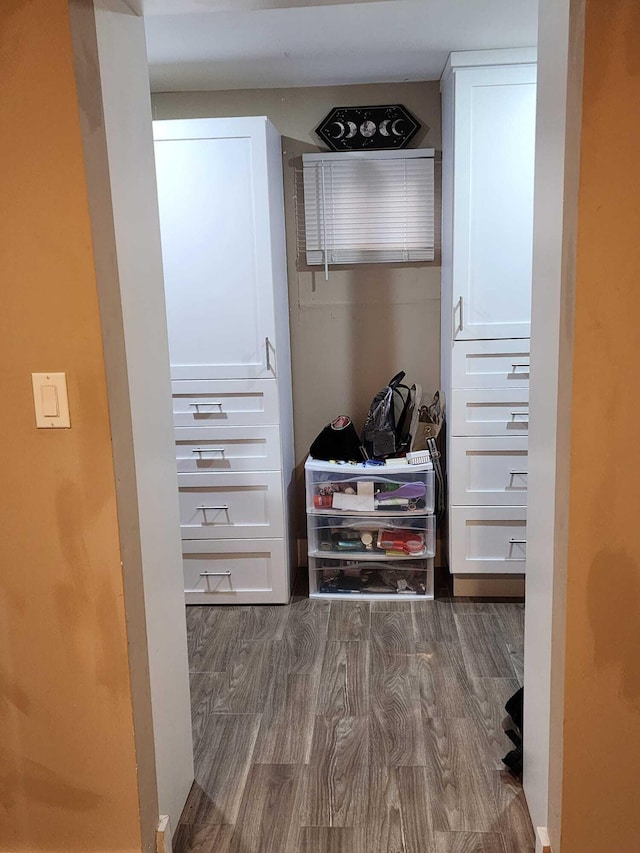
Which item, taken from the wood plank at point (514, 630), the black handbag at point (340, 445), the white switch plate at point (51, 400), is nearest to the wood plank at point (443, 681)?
the wood plank at point (514, 630)

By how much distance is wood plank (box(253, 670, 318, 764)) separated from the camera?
222 cm

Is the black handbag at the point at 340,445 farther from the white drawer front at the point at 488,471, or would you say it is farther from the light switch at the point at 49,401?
the light switch at the point at 49,401

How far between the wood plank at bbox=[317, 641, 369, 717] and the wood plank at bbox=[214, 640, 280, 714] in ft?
0.66

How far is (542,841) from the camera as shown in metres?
1.67

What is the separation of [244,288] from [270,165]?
532 millimetres

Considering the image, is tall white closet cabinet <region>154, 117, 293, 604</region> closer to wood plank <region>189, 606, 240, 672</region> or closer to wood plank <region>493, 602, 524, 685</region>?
wood plank <region>189, 606, 240, 672</region>

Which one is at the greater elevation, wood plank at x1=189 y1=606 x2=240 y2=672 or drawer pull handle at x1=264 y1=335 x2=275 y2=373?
drawer pull handle at x1=264 y1=335 x2=275 y2=373

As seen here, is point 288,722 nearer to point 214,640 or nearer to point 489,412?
point 214,640

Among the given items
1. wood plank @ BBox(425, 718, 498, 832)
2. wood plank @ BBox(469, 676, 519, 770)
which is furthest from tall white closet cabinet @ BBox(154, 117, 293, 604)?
wood plank @ BBox(425, 718, 498, 832)

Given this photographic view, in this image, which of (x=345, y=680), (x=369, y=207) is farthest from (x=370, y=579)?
(x=369, y=207)

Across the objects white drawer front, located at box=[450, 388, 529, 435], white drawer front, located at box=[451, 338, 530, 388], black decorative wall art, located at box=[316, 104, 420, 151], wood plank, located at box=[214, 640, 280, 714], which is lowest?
wood plank, located at box=[214, 640, 280, 714]

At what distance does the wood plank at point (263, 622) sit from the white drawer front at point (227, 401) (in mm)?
846

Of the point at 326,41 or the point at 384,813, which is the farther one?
the point at 326,41

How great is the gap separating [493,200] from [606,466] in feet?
6.10
